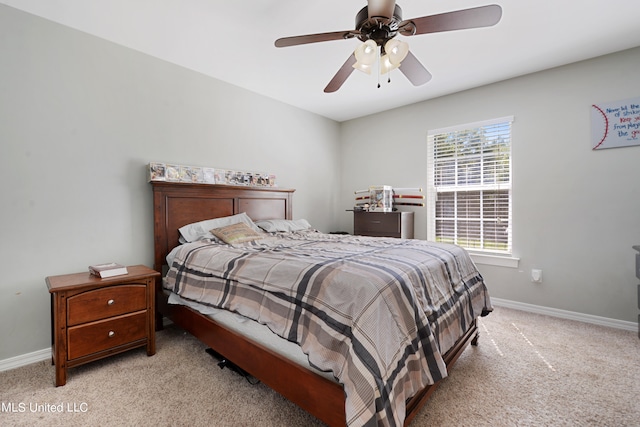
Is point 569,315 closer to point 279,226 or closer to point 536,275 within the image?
point 536,275

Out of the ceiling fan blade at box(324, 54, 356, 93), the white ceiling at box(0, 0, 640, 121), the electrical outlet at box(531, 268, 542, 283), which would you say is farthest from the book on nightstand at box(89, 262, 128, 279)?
the electrical outlet at box(531, 268, 542, 283)

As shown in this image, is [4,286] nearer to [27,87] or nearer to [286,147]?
[27,87]

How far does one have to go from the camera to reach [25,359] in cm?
208

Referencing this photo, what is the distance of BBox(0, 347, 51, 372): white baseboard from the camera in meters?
2.01

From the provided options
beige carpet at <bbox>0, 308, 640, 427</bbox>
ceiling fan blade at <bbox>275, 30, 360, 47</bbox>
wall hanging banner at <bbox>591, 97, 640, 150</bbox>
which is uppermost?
ceiling fan blade at <bbox>275, 30, 360, 47</bbox>

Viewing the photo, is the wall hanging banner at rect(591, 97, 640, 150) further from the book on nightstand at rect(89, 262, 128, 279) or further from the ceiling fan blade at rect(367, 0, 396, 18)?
the book on nightstand at rect(89, 262, 128, 279)

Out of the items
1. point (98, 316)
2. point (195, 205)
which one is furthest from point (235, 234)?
point (98, 316)

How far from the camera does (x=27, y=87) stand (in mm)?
Result: 2098

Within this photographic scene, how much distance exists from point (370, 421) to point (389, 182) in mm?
3476

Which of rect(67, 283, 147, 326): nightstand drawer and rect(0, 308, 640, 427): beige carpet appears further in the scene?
rect(67, 283, 147, 326): nightstand drawer

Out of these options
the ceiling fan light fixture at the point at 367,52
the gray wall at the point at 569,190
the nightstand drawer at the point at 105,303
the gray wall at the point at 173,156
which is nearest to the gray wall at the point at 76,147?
the gray wall at the point at 173,156

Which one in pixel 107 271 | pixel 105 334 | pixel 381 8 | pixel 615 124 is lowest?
pixel 105 334

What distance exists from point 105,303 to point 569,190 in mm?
4187

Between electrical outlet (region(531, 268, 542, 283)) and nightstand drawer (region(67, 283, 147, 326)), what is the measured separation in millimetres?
3723
